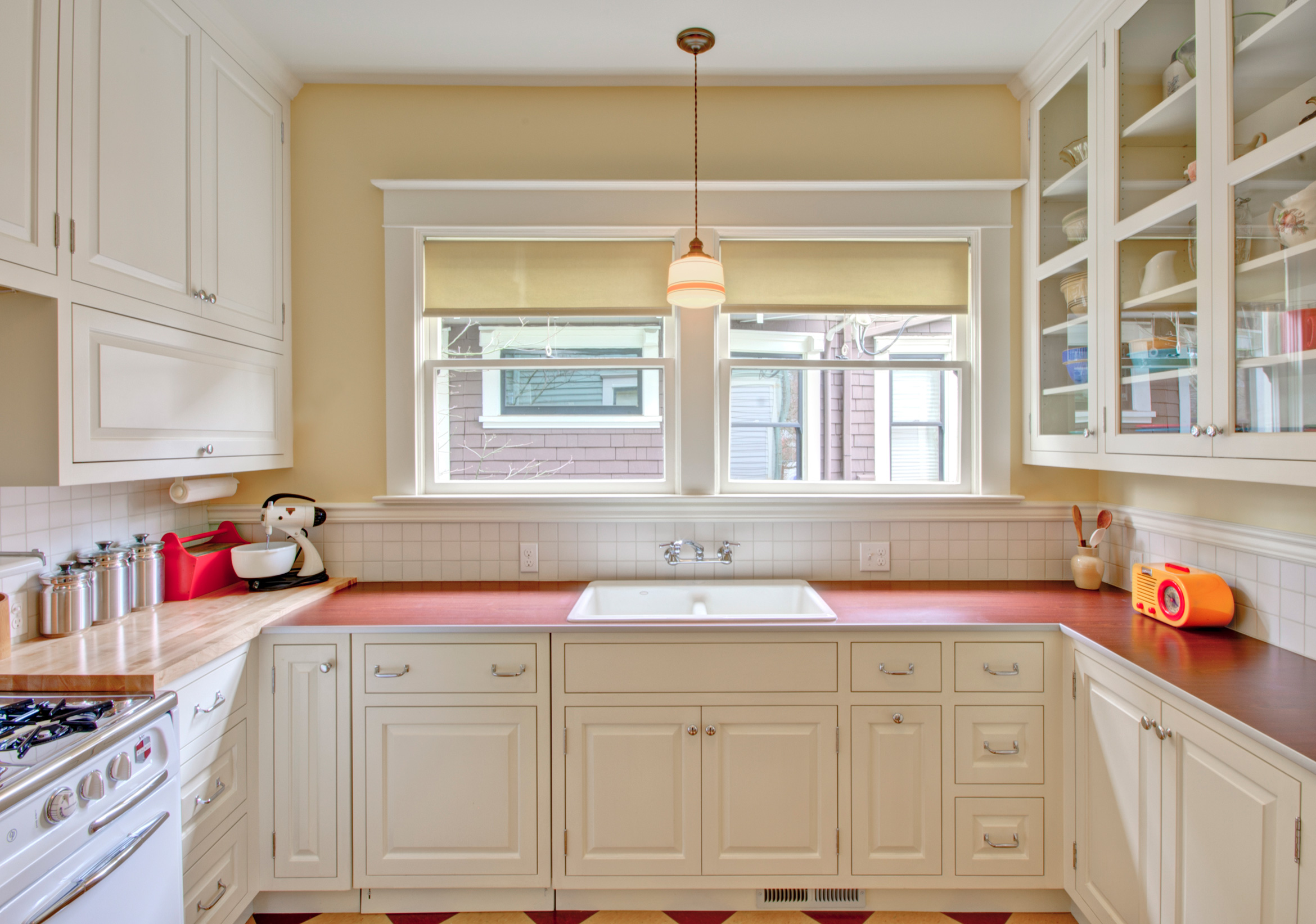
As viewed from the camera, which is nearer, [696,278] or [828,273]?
[696,278]

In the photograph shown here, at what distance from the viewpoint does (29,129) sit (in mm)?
1450

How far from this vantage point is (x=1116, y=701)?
1.68m

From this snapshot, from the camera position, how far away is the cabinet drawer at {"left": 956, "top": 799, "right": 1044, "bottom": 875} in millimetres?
1933

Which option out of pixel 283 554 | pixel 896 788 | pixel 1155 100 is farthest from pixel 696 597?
pixel 1155 100

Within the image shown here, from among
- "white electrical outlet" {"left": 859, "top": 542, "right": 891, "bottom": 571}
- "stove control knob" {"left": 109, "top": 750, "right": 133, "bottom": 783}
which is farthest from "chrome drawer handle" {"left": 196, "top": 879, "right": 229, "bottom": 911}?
"white electrical outlet" {"left": 859, "top": 542, "right": 891, "bottom": 571}

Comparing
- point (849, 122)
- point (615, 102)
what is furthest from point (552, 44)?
point (849, 122)

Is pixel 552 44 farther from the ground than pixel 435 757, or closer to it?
farther from the ground

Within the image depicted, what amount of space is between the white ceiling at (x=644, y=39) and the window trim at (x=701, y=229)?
0.41m

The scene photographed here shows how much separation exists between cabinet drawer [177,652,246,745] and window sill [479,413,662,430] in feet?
4.07

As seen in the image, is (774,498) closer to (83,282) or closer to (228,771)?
(228,771)

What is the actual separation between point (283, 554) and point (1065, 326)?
9.16 ft

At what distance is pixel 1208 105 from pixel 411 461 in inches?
102

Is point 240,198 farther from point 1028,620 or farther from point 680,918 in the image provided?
point 1028,620

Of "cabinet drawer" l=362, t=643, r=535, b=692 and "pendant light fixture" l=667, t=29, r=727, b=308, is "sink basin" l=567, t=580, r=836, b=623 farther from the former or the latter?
"pendant light fixture" l=667, t=29, r=727, b=308
